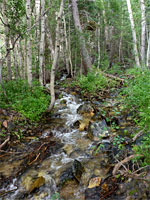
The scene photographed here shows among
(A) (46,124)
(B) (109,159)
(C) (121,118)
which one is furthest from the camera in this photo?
(A) (46,124)

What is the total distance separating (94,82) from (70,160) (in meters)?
6.24

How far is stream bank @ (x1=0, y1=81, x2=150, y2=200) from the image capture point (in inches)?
115

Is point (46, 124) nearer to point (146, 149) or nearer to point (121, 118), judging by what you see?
point (121, 118)

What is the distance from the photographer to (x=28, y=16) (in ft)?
21.6

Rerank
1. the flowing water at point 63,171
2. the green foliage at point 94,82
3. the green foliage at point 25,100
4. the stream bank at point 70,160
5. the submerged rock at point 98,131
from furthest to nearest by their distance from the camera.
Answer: the green foliage at point 94,82
the green foliage at point 25,100
the submerged rock at point 98,131
the flowing water at point 63,171
the stream bank at point 70,160

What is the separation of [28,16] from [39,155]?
19.1ft

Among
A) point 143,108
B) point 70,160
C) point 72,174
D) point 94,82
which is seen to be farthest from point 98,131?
point 94,82

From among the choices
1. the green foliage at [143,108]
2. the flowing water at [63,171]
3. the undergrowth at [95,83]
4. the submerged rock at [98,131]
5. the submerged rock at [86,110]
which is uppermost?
the undergrowth at [95,83]

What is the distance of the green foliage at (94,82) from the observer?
9.17m

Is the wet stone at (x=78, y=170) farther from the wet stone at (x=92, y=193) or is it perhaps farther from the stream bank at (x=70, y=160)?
the wet stone at (x=92, y=193)

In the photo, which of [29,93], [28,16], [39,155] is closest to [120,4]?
[28,16]

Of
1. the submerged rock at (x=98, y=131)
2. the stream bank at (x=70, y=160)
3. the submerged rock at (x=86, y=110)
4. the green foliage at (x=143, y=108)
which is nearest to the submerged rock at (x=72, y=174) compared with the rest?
the stream bank at (x=70, y=160)

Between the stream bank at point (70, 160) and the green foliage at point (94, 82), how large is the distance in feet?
8.63

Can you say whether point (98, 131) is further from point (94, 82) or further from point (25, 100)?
point (94, 82)
